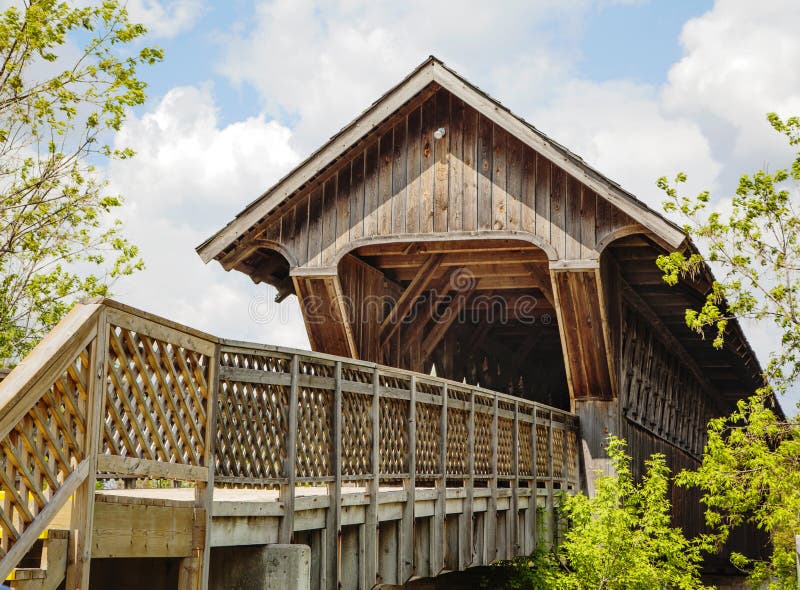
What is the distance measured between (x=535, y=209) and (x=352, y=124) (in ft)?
10.0

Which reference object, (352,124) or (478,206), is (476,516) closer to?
(478,206)

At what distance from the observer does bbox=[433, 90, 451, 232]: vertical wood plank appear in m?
15.3

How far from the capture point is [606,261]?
52.5 feet

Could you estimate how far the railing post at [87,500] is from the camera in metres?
5.61

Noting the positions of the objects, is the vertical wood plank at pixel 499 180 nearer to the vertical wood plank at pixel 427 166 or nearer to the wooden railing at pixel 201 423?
the vertical wood plank at pixel 427 166

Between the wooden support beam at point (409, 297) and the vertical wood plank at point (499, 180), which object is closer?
the vertical wood plank at point (499, 180)

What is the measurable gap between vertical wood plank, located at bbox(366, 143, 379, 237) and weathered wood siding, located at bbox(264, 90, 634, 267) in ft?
0.05

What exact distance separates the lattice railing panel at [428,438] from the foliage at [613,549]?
3.67m

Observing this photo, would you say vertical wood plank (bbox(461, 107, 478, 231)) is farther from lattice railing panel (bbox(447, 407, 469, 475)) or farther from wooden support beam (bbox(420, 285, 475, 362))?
lattice railing panel (bbox(447, 407, 469, 475))

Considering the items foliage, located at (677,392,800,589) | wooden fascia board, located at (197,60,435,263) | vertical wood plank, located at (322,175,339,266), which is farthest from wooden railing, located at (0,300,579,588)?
wooden fascia board, located at (197,60,435,263)

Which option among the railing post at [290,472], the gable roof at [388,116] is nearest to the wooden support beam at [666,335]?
the gable roof at [388,116]

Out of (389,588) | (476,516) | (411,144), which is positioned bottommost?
(389,588)

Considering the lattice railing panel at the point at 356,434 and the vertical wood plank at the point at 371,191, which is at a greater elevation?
the vertical wood plank at the point at 371,191

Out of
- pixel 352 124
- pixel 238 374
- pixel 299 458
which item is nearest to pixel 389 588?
pixel 352 124
